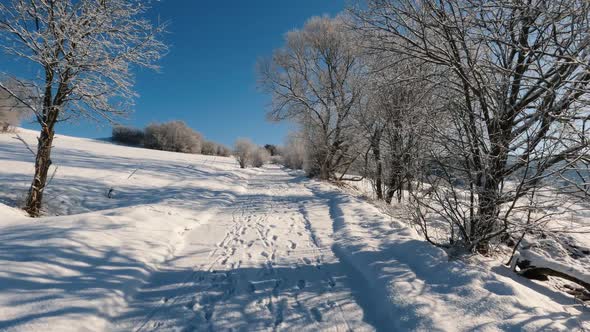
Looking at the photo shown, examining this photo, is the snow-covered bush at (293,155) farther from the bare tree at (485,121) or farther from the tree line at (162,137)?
the bare tree at (485,121)

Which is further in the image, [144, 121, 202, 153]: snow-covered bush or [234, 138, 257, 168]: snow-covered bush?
[144, 121, 202, 153]: snow-covered bush

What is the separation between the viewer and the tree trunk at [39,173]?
217 inches

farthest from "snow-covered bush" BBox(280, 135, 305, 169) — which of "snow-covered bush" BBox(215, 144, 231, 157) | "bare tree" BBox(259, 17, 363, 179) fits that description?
"snow-covered bush" BBox(215, 144, 231, 157)

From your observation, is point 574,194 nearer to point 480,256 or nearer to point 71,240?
point 480,256

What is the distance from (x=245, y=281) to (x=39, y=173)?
569cm

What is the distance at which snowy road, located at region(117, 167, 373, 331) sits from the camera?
2566 mm

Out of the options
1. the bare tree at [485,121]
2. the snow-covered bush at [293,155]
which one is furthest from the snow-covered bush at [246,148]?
the bare tree at [485,121]

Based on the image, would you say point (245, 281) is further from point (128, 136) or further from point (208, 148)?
point (208, 148)

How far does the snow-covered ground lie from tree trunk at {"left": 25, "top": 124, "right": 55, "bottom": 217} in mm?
565

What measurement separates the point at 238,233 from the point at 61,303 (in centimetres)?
310

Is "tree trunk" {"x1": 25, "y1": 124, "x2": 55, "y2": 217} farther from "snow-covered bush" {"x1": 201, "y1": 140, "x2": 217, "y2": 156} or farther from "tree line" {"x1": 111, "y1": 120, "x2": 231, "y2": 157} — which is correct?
"snow-covered bush" {"x1": 201, "y1": 140, "x2": 217, "y2": 156}

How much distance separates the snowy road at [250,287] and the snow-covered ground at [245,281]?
2 cm

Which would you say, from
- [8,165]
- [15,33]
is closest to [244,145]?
[8,165]

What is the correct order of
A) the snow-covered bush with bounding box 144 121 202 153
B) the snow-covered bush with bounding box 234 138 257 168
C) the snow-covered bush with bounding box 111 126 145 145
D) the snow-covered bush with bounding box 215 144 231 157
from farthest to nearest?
1. the snow-covered bush with bounding box 215 144 231 157
2. the snow-covered bush with bounding box 111 126 145 145
3. the snow-covered bush with bounding box 144 121 202 153
4. the snow-covered bush with bounding box 234 138 257 168
